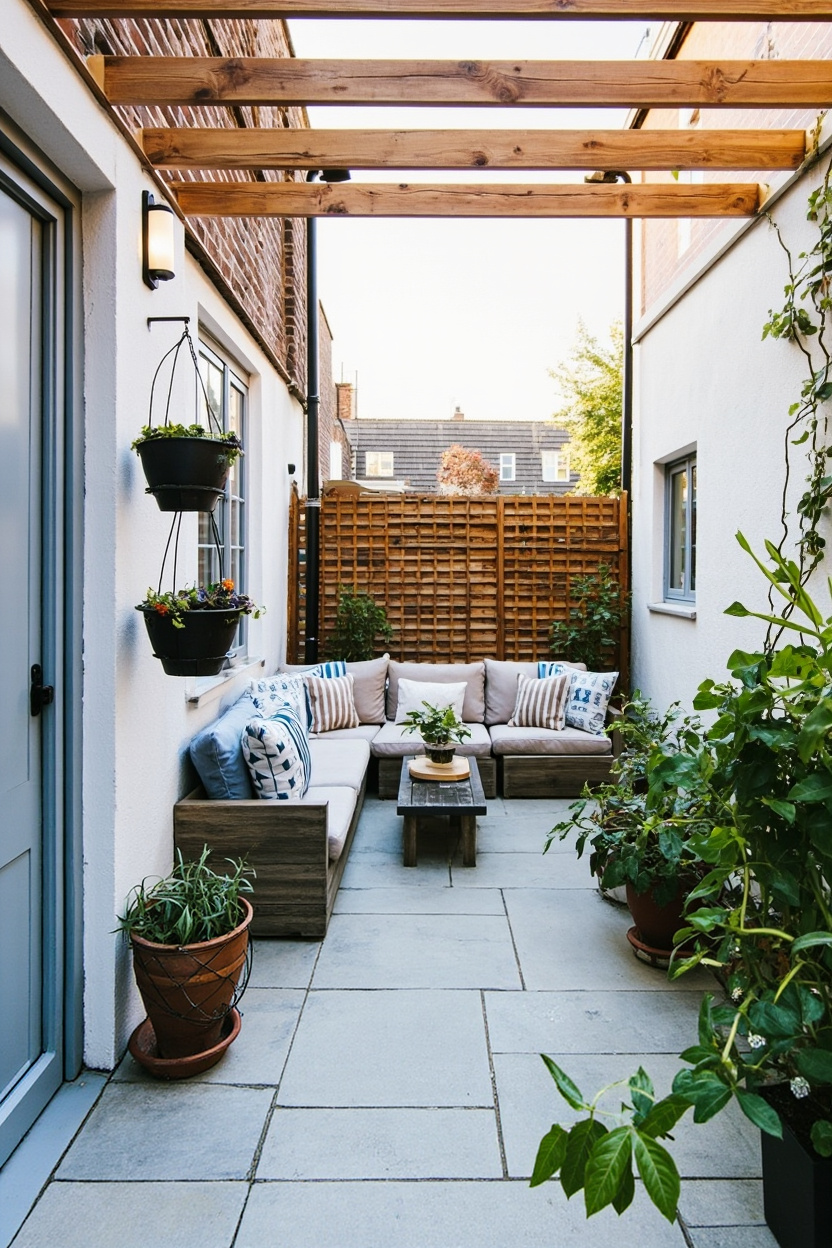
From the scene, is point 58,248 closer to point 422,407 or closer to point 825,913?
point 825,913

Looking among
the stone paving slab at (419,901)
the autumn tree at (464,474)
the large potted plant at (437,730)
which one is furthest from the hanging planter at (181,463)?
the autumn tree at (464,474)

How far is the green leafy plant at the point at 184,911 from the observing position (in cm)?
236

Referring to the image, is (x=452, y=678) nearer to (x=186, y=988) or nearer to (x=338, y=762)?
(x=338, y=762)

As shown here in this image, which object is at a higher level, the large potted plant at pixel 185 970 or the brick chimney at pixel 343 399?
the brick chimney at pixel 343 399

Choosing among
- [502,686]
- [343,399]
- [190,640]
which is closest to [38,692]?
[190,640]

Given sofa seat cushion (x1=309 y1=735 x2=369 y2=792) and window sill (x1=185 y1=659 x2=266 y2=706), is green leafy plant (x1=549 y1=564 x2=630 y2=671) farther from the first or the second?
window sill (x1=185 y1=659 x2=266 y2=706)

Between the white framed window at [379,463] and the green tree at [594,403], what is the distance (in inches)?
378

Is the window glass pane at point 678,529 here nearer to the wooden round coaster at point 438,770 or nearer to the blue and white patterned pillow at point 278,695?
the wooden round coaster at point 438,770

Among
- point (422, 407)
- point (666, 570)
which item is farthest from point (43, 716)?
point (422, 407)

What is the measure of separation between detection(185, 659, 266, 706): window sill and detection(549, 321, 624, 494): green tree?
5.79m

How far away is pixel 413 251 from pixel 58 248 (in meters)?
13.1

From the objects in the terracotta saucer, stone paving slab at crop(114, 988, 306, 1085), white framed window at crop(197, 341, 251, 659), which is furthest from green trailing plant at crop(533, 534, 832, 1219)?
white framed window at crop(197, 341, 251, 659)

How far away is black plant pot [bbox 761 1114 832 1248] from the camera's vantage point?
1.58m

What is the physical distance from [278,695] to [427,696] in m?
1.61
